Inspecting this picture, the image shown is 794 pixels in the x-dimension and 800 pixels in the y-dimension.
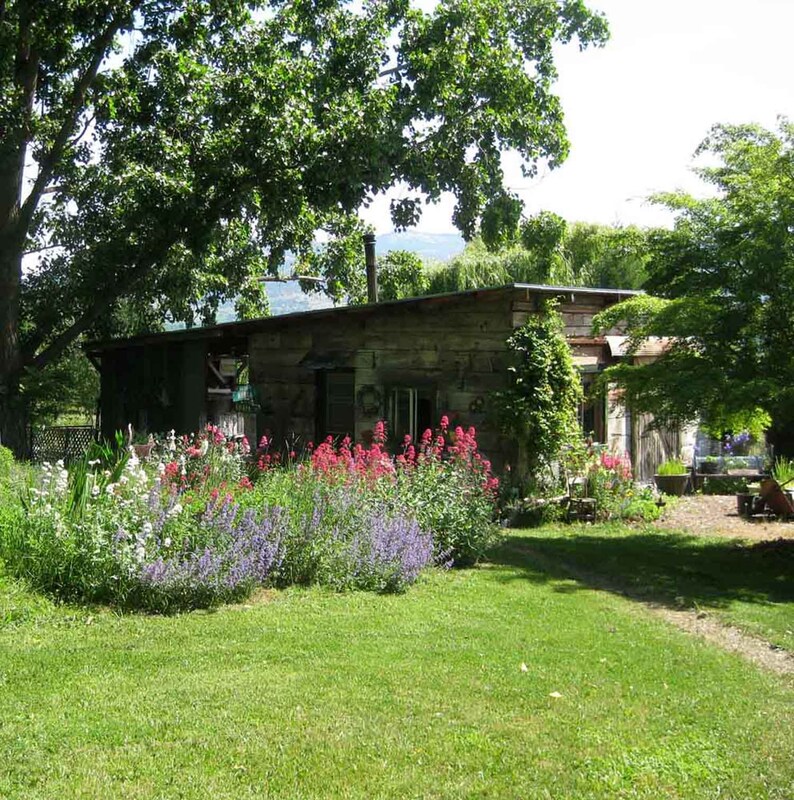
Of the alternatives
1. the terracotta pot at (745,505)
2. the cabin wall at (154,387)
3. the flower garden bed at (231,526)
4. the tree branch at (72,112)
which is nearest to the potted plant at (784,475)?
the terracotta pot at (745,505)

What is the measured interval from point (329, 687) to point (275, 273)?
68.4 feet

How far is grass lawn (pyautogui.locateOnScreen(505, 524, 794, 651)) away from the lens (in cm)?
834

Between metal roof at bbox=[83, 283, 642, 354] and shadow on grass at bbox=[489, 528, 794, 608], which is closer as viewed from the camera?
shadow on grass at bbox=[489, 528, 794, 608]

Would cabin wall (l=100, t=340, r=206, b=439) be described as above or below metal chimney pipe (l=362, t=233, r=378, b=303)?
below

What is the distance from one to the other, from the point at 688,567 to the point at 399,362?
20.1 ft

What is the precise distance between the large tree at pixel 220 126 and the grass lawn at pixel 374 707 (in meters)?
12.2

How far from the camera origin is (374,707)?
5223mm

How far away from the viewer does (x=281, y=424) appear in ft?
52.9

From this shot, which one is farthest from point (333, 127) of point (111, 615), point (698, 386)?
point (111, 615)

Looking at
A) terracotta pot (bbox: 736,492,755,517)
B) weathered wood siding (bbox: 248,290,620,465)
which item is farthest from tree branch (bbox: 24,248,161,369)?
terracotta pot (bbox: 736,492,755,517)

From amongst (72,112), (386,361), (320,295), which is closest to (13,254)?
(72,112)

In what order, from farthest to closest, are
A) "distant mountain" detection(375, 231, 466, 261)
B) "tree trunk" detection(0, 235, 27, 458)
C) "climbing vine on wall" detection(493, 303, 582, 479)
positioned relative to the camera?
"distant mountain" detection(375, 231, 466, 261) < "tree trunk" detection(0, 235, 27, 458) < "climbing vine on wall" detection(493, 303, 582, 479)

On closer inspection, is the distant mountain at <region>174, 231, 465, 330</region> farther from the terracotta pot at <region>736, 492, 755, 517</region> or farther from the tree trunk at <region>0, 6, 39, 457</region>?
the terracotta pot at <region>736, 492, 755, 517</region>

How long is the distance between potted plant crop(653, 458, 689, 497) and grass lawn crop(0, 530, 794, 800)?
911cm
